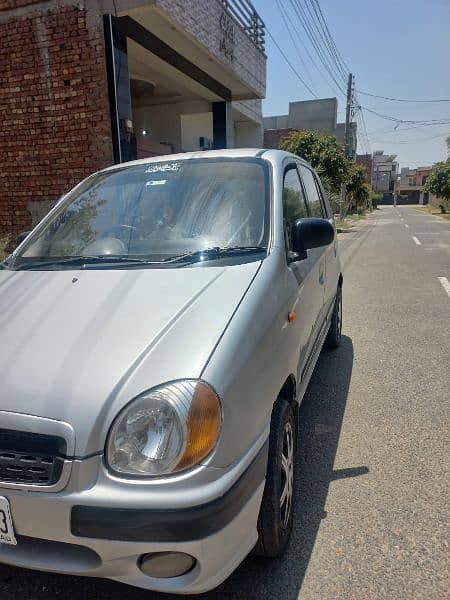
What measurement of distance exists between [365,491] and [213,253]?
5.00 ft

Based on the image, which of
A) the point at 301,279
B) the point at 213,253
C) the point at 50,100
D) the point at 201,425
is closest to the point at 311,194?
the point at 301,279

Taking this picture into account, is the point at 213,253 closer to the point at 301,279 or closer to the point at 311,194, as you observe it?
the point at 301,279

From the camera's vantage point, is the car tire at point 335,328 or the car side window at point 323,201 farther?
the car tire at point 335,328

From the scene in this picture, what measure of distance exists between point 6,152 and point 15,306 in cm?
705

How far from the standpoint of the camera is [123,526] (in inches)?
55.6

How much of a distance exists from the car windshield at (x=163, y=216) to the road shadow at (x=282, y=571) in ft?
4.46

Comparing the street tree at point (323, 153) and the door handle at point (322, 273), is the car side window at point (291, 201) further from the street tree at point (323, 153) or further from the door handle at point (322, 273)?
the street tree at point (323, 153)

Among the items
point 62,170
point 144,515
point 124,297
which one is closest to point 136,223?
point 124,297

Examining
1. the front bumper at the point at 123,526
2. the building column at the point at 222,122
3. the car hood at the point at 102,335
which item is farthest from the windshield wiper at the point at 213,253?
the building column at the point at 222,122

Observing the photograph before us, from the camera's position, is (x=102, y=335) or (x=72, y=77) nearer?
(x=102, y=335)

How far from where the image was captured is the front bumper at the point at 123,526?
141cm

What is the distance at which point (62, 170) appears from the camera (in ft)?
25.4

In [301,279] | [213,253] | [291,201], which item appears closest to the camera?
[213,253]

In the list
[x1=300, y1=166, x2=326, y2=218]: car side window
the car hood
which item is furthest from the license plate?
[x1=300, y1=166, x2=326, y2=218]: car side window
